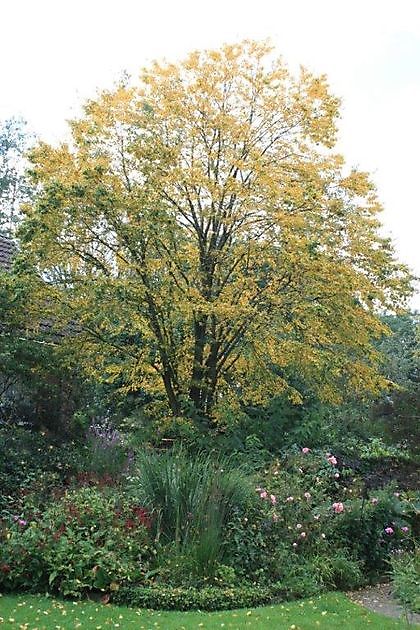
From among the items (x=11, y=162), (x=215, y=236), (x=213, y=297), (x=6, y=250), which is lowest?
(x=213, y=297)

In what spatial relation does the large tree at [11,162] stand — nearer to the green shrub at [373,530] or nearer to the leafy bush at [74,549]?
the leafy bush at [74,549]

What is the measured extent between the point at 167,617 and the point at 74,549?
3.85 feet

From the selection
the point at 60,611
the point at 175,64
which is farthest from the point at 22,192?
the point at 60,611

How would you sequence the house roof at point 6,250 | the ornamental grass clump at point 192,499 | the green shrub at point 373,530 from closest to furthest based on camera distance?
the ornamental grass clump at point 192,499 → the green shrub at point 373,530 → the house roof at point 6,250

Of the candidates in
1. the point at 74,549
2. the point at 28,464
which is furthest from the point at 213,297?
the point at 74,549

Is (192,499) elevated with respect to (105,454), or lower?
lower

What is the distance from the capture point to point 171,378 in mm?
9648

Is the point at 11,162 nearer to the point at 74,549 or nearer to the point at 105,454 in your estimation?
the point at 105,454

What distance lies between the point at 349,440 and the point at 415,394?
5.05 feet

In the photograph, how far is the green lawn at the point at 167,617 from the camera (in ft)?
15.7

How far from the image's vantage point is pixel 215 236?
9531 mm

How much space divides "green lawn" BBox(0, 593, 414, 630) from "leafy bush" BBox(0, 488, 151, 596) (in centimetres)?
21

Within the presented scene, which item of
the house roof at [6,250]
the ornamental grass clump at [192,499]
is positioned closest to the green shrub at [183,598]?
the ornamental grass clump at [192,499]

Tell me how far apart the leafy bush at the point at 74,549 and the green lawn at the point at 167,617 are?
21cm
